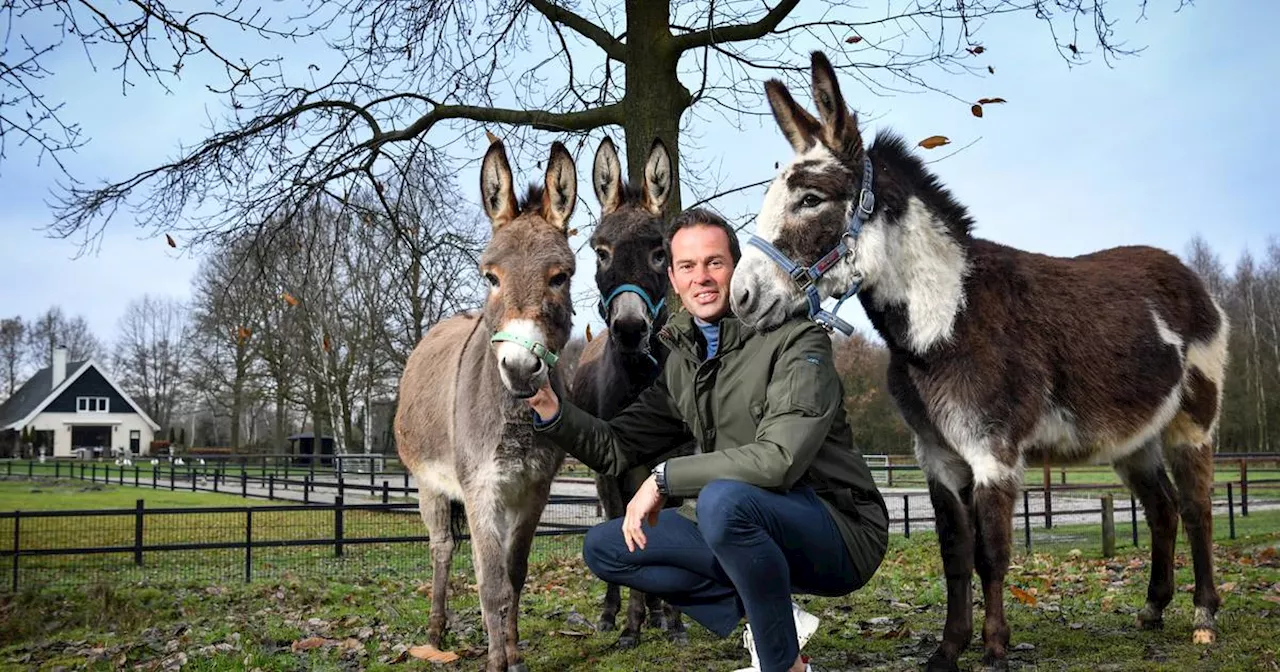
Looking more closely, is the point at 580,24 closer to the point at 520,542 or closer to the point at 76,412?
the point at 520,542

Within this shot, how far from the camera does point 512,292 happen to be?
391 centimetres

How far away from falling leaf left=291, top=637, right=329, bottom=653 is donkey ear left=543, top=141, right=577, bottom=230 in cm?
313

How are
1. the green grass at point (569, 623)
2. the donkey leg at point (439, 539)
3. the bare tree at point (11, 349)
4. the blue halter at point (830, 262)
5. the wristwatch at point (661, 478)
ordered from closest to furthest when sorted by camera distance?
the wristwatch at point (661, 478) < the blue halter at point (830, 262) < the green grass at point (569, 623) < the donkey leg at point (439, 539) < the bare tree at point (11, 349)

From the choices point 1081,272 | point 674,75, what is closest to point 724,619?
point 1081,272

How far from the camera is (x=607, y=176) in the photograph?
5.46 m

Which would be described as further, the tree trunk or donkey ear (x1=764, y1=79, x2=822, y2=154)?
the tree trunk

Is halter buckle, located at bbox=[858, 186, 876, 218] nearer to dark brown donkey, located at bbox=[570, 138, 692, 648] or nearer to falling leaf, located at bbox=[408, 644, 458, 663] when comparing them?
dark brown donkey, located at bbox=[570, 138, 692, 648]

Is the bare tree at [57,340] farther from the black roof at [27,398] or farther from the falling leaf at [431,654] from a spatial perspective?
the falling leaf at [431,654]

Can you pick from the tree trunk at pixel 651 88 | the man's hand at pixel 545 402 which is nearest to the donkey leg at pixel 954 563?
the man's hand at pixel 545 402

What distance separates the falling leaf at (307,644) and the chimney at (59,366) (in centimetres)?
4661

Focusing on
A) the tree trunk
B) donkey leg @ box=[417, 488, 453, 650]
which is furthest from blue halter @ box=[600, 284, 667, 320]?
the tree trunk

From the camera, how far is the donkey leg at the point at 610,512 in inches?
211

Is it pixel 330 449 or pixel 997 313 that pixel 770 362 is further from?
pixel 330 449

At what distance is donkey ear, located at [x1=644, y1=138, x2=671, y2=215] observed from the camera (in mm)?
5371
